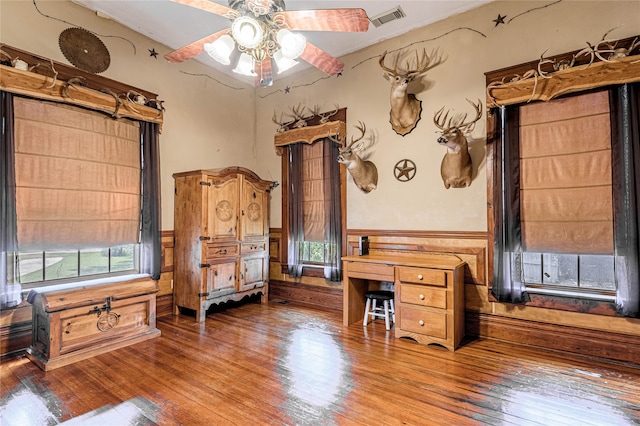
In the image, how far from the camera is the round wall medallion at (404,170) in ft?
13.3

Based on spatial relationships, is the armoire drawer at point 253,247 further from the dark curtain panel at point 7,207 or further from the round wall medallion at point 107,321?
the dark curtain panel at point 7,207

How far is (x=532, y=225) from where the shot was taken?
3.31 meters

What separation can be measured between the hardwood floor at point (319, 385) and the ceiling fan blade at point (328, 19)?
2654 millimetres

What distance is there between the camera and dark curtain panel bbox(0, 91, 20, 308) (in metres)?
2.93

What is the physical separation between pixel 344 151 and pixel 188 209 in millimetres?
2149

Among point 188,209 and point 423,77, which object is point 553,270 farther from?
point 188,209

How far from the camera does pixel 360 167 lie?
4145 mm

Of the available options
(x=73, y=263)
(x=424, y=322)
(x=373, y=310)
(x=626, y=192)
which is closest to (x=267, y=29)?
(x=424, y=322)

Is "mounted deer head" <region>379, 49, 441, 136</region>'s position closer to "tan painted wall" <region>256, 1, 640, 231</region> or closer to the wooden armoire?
"tan painted wall" <region>256, 1, 640, 231</region>

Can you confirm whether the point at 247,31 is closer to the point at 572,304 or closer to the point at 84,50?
the point at 84,50

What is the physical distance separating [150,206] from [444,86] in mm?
3861

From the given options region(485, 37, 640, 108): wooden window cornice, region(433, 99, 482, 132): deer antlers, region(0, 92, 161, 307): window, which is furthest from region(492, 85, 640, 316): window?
region(0, 92, 161, 307): window

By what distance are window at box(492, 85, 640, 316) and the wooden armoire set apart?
10.2 ft

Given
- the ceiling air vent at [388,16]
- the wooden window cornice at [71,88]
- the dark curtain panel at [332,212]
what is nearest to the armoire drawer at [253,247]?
the dark curtain panel at [332,212]
